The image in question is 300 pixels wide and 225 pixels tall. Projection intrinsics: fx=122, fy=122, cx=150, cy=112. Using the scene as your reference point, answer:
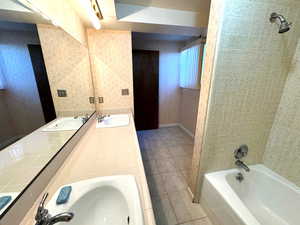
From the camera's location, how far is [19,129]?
2.00 feet

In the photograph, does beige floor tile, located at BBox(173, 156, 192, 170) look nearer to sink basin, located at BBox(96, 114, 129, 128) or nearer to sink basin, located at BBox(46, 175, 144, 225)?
sink basin, located at BBox(96, 114, 129, 128)

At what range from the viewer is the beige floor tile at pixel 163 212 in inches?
48.2

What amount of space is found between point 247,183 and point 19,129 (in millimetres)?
1939

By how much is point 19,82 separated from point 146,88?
2542mm

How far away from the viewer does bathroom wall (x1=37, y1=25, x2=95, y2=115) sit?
3.02 feet

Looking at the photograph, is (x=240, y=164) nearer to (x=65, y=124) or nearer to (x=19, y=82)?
(x=65, y=124)

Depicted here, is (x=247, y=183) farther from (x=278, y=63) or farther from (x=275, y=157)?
(x=278, y=63)

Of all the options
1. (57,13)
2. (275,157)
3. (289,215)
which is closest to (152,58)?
(57,13)

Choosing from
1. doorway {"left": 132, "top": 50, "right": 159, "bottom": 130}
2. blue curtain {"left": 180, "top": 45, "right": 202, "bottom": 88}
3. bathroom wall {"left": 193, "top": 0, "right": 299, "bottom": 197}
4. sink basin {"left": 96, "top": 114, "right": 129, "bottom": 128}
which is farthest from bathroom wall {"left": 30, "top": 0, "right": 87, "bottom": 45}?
blue curtain {"left": 180, "top": 45, "right": 202, "bottom": 88}

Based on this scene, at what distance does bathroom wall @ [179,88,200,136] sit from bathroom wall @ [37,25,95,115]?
2.13 meters

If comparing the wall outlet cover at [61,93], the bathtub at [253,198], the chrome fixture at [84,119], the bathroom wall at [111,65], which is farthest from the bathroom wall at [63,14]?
the bathtub at [253,198]

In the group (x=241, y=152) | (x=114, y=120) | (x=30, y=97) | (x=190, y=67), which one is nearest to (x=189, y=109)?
(x=190, y=67)

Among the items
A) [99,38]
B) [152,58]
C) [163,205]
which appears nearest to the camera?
[163,205]

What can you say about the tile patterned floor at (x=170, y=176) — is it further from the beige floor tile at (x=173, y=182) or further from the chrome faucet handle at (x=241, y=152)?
the chrome faucet handle at (x=241, y=152)
